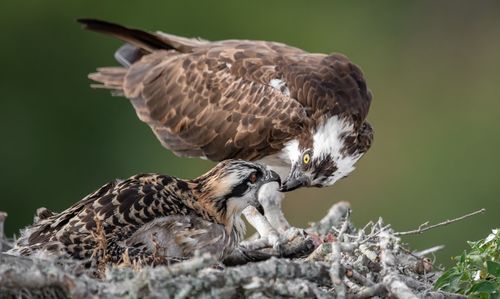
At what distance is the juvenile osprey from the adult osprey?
91 centimetres

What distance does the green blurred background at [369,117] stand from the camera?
1689 centimetres

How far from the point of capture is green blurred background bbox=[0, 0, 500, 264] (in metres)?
16.9

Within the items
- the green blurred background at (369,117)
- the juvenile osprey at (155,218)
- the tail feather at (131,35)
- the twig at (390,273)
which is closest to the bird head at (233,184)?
the juvenile osprey at (155,218)

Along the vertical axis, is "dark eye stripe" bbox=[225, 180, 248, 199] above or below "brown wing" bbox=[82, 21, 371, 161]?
below

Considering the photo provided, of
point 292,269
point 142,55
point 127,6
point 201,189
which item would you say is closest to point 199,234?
point 201,189

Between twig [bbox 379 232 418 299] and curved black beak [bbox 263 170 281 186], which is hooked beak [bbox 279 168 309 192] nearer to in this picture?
curved black beak [bbox 263 170 281 186]

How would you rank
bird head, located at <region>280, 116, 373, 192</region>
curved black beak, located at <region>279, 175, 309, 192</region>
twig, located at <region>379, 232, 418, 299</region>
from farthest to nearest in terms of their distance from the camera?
bird head, located at <region>280, 116, 373, 192</region>, curved black beak, located at <region>279, 175, 309, 192</region>, twig, located at <region>379, 232, 418, 299</region>

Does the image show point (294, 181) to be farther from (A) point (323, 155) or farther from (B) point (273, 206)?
(B) point (273, 206)

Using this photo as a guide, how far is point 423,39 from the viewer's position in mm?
19469

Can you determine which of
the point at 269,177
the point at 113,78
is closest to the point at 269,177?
the point at 269,177

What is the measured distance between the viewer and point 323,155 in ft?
32.5

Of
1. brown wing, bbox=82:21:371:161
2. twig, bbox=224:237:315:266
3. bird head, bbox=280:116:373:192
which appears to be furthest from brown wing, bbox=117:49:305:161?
twig, bbox=224:237:315:266

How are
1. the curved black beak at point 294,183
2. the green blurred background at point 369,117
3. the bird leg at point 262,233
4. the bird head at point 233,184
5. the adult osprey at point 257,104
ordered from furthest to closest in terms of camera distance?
the green blurred background at point 369,117
the adult osprey at point 257,104
the curved black beak at point 294,183
the bird leg at point 262,233
the bird head at point 233,184

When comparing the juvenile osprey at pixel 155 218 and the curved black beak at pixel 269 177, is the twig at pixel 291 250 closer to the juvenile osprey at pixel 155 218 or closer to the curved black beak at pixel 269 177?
the juvenile osprey at pixel 155 218
